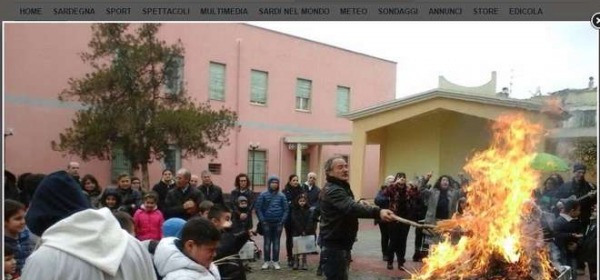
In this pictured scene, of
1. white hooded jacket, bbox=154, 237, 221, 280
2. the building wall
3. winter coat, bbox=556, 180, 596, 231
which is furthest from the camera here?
the building wall

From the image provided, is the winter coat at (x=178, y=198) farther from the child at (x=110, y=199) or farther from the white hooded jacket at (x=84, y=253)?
the white hooded jacket at (x=84, y=253)

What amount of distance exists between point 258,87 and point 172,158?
2.09 meters

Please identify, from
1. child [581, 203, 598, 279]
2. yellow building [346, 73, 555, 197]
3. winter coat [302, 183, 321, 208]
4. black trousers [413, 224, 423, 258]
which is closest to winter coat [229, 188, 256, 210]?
winter coat [302, 183, 321, 208]

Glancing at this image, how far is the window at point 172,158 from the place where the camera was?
25.2 ft

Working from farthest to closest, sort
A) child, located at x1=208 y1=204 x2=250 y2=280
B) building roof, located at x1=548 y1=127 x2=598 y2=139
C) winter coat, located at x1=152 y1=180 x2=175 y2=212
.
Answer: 1. winter coat, located at x1=152 y1=180 x2=175 y2=212
2. building roof, located at x1=548 y1=127 x2=598 y2=139
3. child, located at x1=208 y1=204 x2=250 y2=280

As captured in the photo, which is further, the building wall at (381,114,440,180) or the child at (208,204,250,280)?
the building wall at (381,114,440,180)

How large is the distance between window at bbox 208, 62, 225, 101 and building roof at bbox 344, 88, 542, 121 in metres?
2.10

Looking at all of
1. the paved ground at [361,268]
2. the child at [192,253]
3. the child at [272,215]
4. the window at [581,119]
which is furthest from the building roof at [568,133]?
the child at [272,215]

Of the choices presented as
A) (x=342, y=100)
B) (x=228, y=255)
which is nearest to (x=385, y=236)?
(x=228, y=255)

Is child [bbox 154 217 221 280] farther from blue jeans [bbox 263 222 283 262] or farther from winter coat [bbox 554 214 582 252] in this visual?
blue jeans [bbox 263 222 283 262]

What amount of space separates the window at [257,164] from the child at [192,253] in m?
7.63

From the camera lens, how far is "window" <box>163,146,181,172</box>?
25.2 ft

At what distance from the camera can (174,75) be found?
328 inches
